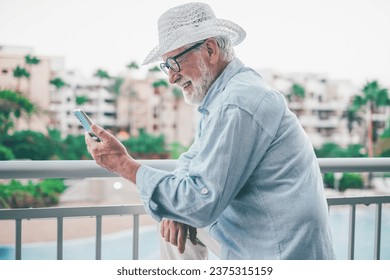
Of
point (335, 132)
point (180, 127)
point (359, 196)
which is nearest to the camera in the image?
point (359, 196)

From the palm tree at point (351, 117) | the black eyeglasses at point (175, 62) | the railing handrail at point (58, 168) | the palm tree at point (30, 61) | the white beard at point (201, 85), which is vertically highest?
the palm tree at point (30, 61)

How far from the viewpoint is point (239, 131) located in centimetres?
98

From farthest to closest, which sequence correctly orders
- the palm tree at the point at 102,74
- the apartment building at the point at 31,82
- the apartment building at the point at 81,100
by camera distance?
the palm tree at the point at 102,74 → the apartment building at the point at 81,100 → the apartment building at the point at 31,82

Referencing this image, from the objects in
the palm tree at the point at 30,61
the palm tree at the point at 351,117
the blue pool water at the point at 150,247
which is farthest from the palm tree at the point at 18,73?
the blue pool water at the point at 150,247

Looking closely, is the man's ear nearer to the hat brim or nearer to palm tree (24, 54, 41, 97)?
the hat brim

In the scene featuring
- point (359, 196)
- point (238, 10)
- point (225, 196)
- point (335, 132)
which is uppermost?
point (238, 10)

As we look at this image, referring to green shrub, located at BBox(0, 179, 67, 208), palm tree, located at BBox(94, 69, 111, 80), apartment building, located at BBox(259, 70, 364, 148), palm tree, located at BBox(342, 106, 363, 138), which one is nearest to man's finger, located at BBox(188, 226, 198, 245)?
green shrub, located at BBox(0, 179, 67, 208)

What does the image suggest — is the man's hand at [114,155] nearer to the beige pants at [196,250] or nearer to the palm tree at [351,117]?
the beige pants at [196,250]

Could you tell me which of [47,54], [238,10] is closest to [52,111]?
[47,54]

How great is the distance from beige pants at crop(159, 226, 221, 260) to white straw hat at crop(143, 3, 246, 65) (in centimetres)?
58

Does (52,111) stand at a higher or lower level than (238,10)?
lower

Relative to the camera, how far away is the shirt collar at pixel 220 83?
115 cm
